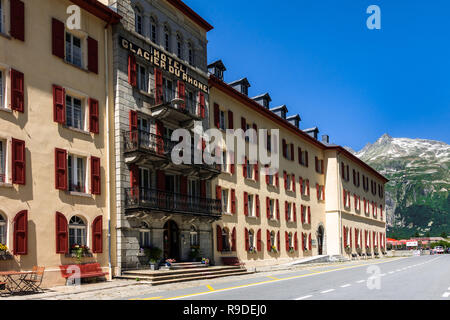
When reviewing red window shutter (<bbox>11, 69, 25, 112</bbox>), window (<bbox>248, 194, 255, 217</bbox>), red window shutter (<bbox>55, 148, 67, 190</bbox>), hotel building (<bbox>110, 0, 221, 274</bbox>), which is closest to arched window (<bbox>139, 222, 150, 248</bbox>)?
hotel building (<bbox>110, 0, 221, 274</bbox>)

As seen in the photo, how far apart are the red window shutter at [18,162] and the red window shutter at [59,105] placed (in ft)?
7.02

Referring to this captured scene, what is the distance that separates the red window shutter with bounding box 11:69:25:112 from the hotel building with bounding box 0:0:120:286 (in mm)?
38

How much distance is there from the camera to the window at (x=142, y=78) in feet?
86.9

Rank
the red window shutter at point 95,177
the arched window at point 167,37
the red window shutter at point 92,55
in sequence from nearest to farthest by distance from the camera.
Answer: the red window shutter at point 95,177
the red window shutter at point 92,55
the arched window at point 167,37

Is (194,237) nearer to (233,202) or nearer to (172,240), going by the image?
(172,240)

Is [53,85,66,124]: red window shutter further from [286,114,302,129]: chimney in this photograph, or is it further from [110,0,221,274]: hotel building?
[286,114,302,129]: chimney

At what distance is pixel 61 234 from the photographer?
2098cm

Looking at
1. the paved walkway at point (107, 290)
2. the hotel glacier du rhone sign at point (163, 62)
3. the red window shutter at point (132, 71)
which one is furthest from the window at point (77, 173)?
the hotel glacier du rhone sign at point (163, 62)

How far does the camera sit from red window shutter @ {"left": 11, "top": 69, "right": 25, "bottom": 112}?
64.7 feet

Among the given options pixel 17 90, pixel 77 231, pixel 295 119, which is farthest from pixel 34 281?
pixel 295 119

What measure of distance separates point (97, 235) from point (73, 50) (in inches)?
328

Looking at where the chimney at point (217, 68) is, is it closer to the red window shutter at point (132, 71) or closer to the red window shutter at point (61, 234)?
the red window shutter at point (132, 71)

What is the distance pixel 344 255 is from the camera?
5588 cm
